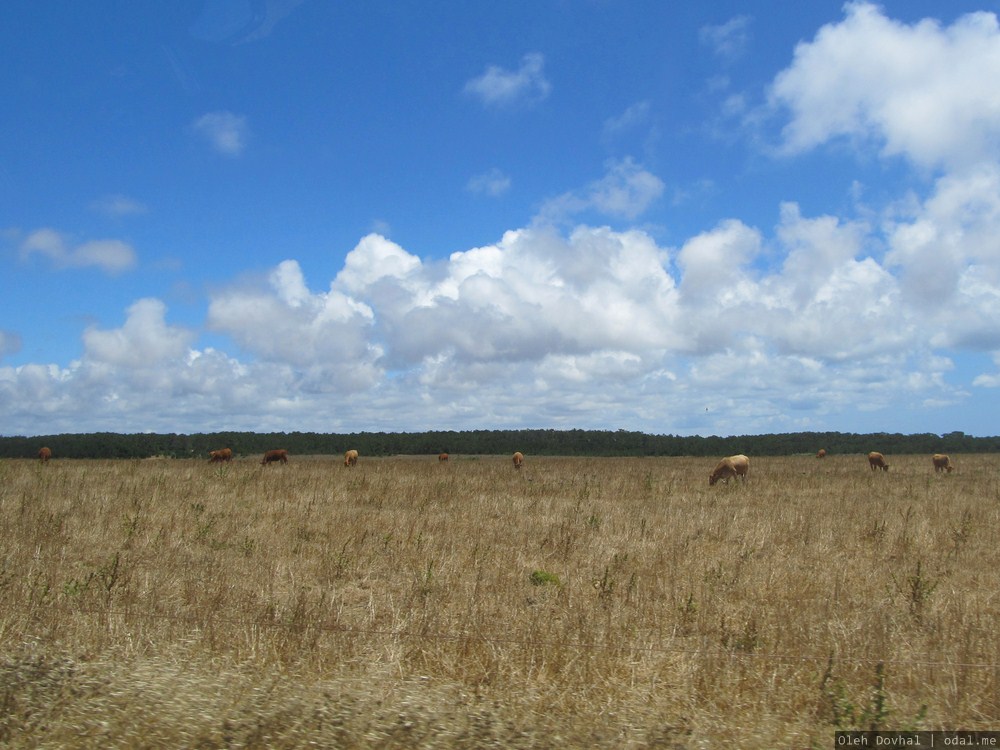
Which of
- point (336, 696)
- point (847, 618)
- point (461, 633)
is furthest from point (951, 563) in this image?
point (336, 696)

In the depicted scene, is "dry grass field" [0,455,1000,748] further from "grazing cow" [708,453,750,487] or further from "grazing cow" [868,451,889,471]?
"grazing cow" [868,451,889,471]

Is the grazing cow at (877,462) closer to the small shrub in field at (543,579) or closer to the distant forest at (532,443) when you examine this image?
the small shrub in field at (543,579)

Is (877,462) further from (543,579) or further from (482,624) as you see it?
(482,624)

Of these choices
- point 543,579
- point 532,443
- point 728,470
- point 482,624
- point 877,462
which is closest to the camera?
point 482,624

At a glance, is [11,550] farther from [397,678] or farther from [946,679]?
[946,679]

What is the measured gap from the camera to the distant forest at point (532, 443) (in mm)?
83812

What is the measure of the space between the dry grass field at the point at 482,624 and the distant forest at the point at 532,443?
66858mm

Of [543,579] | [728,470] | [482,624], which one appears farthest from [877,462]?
[482,624]

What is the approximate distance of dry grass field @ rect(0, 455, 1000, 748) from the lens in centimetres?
427

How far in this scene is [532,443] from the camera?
350 ft

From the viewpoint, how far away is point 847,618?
7266 mm

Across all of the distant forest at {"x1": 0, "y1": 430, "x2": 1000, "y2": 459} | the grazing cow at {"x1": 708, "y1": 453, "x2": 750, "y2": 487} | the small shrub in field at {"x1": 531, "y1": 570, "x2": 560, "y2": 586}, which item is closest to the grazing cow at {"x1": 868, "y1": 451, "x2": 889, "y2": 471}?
the grazing cow at {"x1": 708, "y1": 453, "x2": 750, "y2": 487}

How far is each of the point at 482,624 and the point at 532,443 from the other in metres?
100

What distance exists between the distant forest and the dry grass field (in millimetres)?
66858
